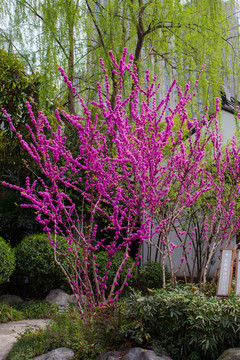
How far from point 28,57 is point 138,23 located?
1.99 meters

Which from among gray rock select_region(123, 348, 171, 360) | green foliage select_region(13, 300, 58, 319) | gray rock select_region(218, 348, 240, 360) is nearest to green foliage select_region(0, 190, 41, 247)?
green foliage select_region(13, 300, 58, 319)

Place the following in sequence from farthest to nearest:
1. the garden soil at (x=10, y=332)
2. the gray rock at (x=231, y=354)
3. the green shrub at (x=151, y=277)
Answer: the green shrub at (x=151, y=277) → the garden soil at (x=10, y=332) → the gray rock at (x=231, y=354)

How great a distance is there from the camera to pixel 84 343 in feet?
10.0

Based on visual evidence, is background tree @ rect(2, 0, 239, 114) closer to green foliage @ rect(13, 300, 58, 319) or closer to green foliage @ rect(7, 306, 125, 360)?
green foliage @ rect(13, 300, 58, 319)

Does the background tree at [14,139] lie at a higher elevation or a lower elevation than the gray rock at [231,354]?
higher

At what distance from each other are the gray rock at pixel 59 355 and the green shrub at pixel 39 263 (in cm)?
264

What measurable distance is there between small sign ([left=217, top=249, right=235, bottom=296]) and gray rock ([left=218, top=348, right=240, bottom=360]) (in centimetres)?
63

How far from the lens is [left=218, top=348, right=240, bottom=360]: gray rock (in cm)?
248

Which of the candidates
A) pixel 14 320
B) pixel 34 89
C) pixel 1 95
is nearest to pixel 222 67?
pixel 34 89

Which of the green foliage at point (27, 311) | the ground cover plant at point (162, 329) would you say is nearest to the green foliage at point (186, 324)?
the ground cover plant at point (162, 329)

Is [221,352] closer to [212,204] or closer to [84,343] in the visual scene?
[84,343]

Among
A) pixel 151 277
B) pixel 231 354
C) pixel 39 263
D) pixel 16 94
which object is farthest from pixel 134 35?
pixel 231 354

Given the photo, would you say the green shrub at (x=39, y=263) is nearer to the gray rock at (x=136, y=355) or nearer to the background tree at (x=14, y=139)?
the background tree at (x=14, y=139)

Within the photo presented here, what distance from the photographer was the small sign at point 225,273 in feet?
10.4
